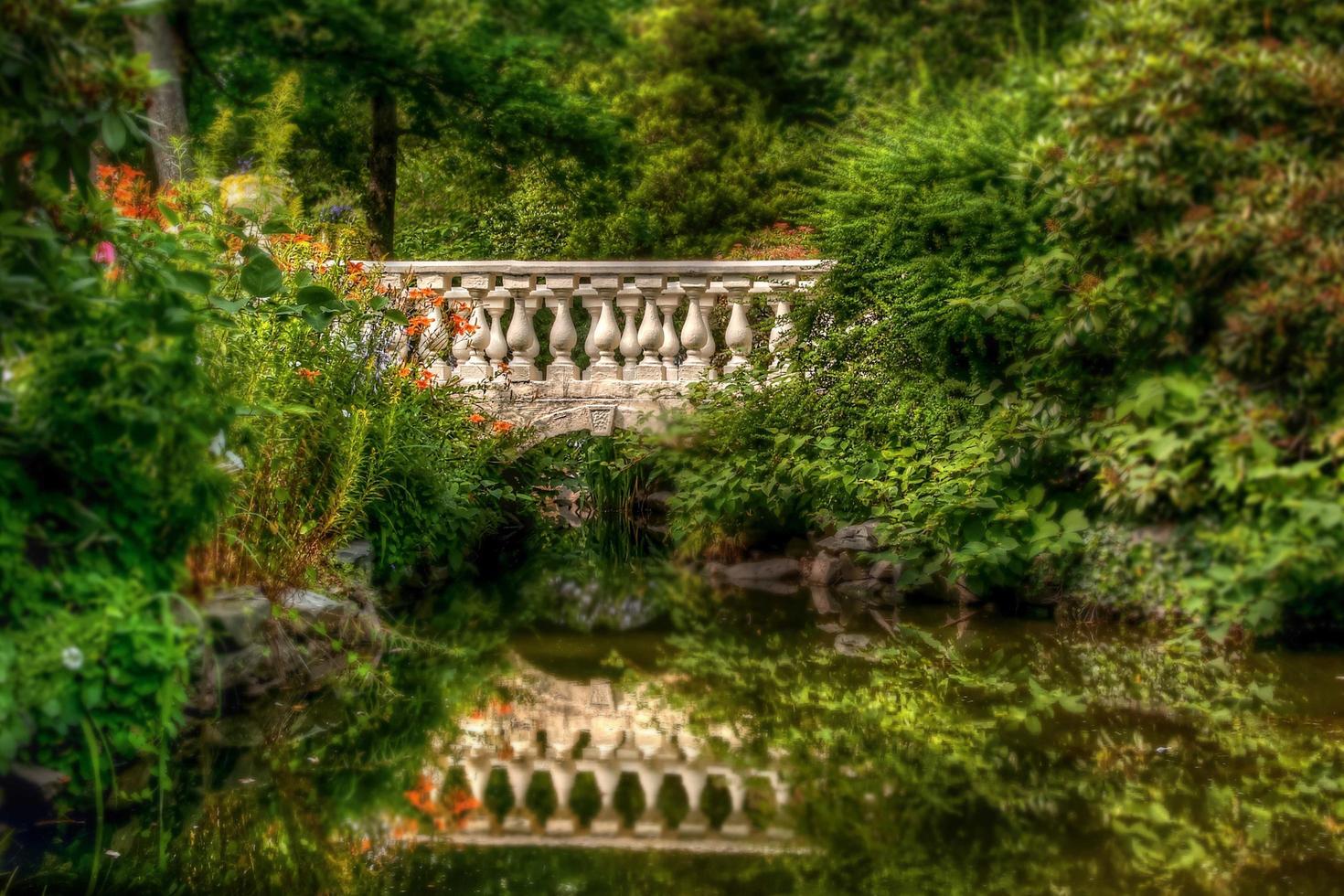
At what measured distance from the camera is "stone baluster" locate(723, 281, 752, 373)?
1011cm

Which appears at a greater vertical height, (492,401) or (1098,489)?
(492,401)

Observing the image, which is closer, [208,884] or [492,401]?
[208,884]

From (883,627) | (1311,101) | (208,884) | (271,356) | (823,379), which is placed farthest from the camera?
(823,379)

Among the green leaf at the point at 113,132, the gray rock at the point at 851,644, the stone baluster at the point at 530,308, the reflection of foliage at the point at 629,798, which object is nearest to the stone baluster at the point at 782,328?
the stone baluster at the point at 530,308

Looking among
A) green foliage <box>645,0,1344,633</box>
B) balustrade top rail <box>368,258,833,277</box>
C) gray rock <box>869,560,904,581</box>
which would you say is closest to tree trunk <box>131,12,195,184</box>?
balustrade top rail <box>368,258,833,277</box>

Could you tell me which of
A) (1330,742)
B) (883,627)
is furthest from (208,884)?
(883,627)

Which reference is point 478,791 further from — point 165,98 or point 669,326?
point 165,98

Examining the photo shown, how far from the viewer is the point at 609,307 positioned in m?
10.5

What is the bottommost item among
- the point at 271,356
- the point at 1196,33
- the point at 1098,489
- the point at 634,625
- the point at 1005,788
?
the point at 1005,788

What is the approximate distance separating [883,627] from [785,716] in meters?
A: 2.00

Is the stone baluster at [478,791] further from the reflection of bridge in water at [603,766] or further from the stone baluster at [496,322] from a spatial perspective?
the stone baluster at [496,322]

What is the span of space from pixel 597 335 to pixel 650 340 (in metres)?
0.40

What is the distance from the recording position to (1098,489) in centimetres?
712

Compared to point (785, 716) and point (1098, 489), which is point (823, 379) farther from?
point (785, 716)
